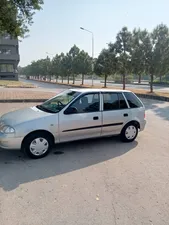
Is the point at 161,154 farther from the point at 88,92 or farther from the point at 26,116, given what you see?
the point at 26,116

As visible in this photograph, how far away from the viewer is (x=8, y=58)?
154 feet

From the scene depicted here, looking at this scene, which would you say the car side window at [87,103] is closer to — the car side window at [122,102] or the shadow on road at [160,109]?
the car side window at [122,102]

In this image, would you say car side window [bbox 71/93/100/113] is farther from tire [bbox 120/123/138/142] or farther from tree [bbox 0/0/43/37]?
tree [bbox 0/0/43/37]

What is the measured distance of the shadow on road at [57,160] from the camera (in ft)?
11.8

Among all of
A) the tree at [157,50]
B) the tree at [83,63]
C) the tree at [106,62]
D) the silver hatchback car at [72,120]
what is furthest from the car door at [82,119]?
the tree at [83,63]

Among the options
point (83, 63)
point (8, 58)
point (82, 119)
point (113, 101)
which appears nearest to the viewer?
point (82, 119)

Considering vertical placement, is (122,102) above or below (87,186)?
above

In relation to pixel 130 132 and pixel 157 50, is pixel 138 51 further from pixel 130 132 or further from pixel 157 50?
pixel 130 132

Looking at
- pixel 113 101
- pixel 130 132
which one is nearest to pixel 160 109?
pixel 130 132

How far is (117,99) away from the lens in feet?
17.9

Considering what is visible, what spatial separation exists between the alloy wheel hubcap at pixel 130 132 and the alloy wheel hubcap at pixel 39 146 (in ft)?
7.43

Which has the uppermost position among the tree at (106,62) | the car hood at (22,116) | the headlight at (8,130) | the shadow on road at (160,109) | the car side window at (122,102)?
the tree at (106,62)

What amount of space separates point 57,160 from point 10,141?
105 cm

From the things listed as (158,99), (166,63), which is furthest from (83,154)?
(166,63)
